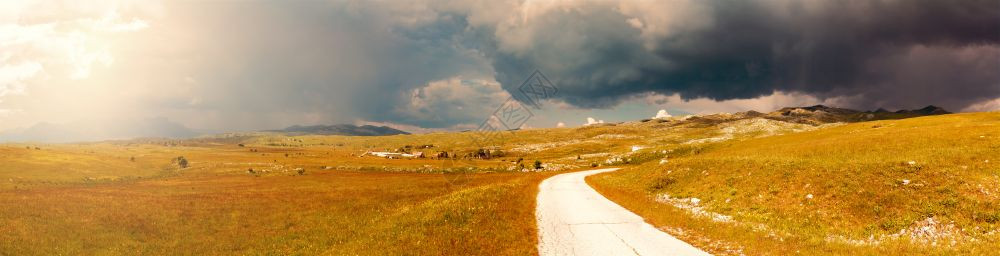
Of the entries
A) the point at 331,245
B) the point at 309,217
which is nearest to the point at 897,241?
the point at 331,245

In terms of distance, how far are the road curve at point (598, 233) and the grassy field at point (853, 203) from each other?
4.93 ft

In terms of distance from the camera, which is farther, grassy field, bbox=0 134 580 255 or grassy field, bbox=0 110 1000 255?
grassy field, bbox=0 134 580 255

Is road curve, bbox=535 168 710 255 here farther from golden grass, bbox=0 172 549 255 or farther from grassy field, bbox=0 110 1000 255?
golden grass, bbox=0 172 549 255

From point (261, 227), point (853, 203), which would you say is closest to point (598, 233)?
point (853, 203)

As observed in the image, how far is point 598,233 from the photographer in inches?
851

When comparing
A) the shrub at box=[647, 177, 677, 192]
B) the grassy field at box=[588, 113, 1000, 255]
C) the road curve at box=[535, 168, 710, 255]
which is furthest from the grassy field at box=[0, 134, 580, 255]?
the shrub at box=[647, 177, 677, 192]

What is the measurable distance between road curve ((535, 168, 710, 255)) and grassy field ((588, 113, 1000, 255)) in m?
1.50

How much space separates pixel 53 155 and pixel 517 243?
5233 inches

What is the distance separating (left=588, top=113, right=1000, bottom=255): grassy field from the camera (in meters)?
19.1

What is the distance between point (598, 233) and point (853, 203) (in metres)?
15.1

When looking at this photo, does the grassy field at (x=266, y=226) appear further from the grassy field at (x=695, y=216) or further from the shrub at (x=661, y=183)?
the shrub at (x=661, y=183)

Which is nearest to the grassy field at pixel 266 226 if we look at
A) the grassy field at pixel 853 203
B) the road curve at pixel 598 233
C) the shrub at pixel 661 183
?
the road curve at pixel 598 233

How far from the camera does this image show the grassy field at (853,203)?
1914 cm

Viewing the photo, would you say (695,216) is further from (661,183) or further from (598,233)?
(661,183)
